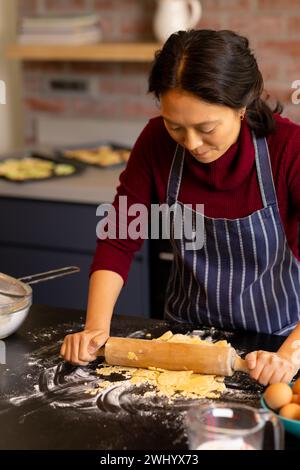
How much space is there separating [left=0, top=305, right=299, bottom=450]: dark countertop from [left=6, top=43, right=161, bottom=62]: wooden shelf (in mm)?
1501

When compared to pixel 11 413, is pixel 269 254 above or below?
above

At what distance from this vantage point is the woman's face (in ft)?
4.51

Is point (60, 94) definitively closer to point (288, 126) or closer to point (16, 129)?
point (16, 129)

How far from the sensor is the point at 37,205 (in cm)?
269

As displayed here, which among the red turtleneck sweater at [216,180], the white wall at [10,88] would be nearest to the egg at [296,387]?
the red turtleneck sweater at [216,180]

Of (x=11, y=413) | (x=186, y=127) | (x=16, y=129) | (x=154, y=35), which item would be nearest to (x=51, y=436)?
(x=11, y=413)

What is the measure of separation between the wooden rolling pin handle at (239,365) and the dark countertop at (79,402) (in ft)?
0.07

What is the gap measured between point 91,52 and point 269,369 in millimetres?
1906

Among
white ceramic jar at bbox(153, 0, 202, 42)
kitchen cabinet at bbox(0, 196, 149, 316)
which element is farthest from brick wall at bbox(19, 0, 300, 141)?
kitchen cabinet at bbox(0, 196, 149, 316)

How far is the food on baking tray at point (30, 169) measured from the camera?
8.95 ft

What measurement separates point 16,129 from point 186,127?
86.7 inches

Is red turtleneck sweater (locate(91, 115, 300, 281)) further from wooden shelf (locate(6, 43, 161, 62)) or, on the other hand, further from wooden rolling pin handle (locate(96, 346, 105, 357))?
wooden shelf (locate(6, 43, 161, 62))

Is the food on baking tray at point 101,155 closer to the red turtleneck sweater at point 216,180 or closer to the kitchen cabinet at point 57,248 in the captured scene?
the kitchen cabinet at point 57,248
